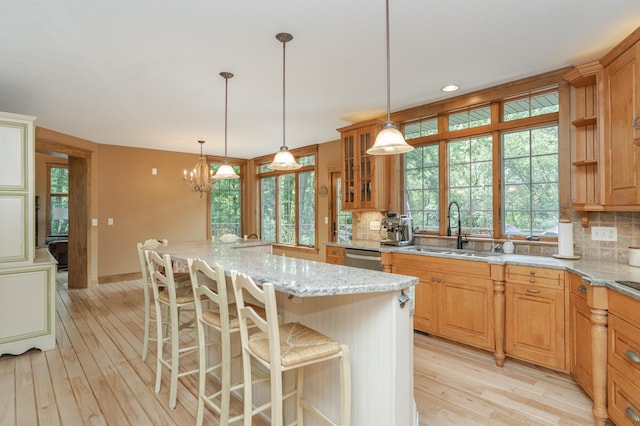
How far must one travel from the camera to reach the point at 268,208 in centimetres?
761

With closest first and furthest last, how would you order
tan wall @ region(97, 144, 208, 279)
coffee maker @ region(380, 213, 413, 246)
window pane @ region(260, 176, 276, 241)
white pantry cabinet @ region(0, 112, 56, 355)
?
white pantry cabinet @ region(0, 112, 56, 355), coffee maker @ region(380, 213, 413, 246), tan wall @ region(97, 144, 208, 279), window pane @ region(260, 176, 276, 241)

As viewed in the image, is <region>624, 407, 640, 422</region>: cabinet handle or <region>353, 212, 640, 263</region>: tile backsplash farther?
<region>353, 212, 640, 263</region>: tile backsplash

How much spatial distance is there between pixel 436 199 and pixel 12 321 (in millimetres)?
4462

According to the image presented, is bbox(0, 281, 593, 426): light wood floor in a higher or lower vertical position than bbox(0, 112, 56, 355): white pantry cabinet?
lower

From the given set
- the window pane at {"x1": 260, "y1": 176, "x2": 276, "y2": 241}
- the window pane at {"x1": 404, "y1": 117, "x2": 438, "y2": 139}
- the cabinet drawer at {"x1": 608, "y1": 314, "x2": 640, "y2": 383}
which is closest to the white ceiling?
the window pane at {"x1": 404, "y1": 117, "x2": 438, "y2": 139}

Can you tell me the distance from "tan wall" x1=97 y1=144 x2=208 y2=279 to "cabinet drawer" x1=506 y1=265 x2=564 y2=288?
6.02 meters

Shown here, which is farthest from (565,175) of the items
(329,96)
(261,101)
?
(261,101)

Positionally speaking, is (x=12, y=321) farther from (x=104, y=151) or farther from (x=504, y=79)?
(x=504, y=79)

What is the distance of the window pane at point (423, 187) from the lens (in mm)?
4020

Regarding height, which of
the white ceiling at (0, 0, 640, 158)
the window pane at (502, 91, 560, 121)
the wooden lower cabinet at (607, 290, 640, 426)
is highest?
the white ceiling at (0, 0, 640, 158)

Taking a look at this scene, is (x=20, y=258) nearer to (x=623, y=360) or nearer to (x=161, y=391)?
(x=161, y=391)

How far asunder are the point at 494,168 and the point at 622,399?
2197mm

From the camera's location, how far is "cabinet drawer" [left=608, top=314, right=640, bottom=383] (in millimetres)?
1794

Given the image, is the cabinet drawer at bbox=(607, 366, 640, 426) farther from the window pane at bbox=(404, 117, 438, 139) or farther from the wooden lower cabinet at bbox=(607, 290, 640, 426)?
the window pane at bbox=(404, 117, 438, 139)
